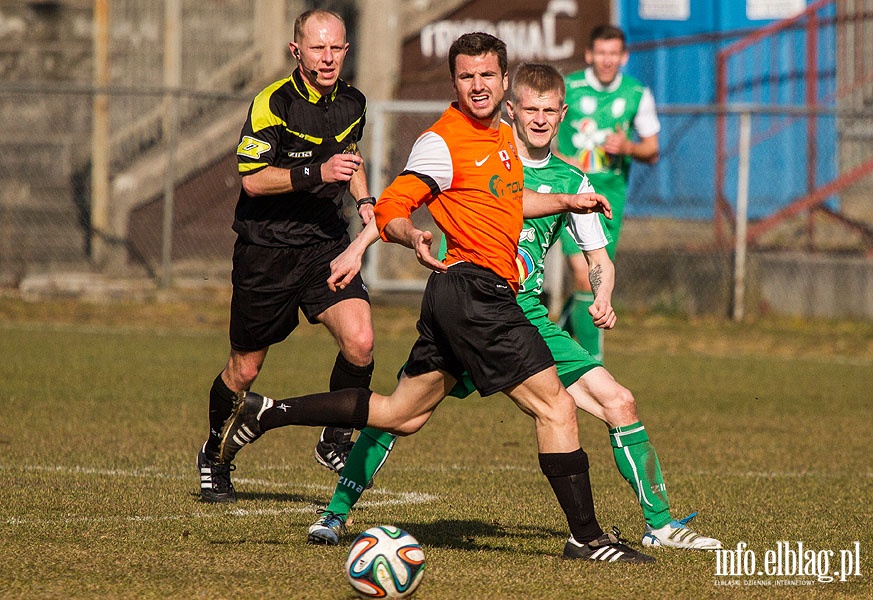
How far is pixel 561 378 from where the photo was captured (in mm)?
6195

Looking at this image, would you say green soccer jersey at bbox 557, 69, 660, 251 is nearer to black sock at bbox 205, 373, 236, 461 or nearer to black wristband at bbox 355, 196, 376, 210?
black wristband at bbox 355, 196, 376, 210

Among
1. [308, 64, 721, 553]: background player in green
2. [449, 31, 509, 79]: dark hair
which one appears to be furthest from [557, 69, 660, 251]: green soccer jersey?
[449, 31, 509, 79]: dark hair

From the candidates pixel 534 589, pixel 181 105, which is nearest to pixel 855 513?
pixel 534 589

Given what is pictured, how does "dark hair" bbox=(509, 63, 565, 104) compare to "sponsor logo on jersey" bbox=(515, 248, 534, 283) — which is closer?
"dark hair" bbox=(509, 63, 565, 104)

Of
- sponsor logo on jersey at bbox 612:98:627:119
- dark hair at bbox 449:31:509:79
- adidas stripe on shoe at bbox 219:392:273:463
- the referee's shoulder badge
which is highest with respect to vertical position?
sponsor logo on jersey at bbox 612:98:627:119

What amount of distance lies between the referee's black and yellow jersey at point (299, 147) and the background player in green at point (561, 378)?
1238mm

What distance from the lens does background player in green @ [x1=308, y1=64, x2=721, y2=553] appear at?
19.6 ft

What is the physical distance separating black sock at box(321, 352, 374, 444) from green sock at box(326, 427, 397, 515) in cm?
102

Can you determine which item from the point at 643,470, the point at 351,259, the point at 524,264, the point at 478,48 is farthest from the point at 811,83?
the point at 351,259

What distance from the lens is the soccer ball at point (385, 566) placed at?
4.95 meters

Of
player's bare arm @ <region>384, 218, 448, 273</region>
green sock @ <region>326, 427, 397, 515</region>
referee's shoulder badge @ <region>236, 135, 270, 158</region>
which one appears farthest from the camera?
referee's shoulder badge @ <region>236, 135, 270, 158</region>

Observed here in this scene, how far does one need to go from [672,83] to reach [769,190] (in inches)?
118

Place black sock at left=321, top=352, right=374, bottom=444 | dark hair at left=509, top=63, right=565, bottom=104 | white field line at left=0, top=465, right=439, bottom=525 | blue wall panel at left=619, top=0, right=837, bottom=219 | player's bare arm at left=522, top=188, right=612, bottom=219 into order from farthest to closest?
blue wall panel at left=619, top=0, right=837, bottom=219, black sock at left=321, top=352, right=374, bottom=444, white field line at left=0, top=465, right=439, bottom=525, dark hair at left=509, top=63, right=565, bottom=104, player's bare arm at left=522, top=188, right=612, bottom=219

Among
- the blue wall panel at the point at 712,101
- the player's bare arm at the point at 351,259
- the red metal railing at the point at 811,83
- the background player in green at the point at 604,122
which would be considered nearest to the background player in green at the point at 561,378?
the player's bare arm at the point at 351,259
